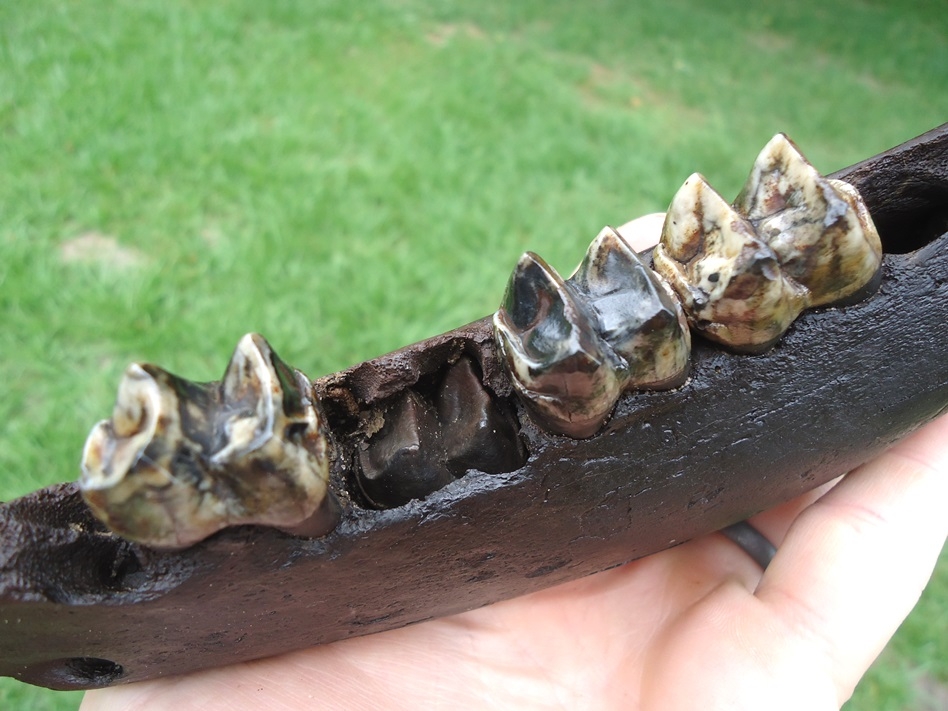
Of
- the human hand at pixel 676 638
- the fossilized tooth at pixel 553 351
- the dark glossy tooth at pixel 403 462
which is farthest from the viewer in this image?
the human hand at pixel 676 638

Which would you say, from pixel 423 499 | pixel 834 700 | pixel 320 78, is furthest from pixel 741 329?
pixel 320 78

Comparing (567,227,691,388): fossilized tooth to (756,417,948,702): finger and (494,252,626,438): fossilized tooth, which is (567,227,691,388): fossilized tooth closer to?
(494,252,626,438): fossilized tooth

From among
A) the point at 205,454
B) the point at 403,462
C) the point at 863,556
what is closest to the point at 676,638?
the point at 863,556

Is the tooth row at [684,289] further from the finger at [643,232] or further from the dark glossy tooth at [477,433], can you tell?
the finger at [643,232]

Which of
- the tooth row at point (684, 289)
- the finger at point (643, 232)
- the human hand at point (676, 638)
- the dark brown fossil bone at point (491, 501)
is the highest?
the tooth row at point (684, 289)

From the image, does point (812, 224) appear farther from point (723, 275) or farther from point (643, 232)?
point (643, 232)

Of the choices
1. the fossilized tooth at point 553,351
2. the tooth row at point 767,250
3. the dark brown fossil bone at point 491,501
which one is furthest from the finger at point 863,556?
the fossilized tooth at point 553,351

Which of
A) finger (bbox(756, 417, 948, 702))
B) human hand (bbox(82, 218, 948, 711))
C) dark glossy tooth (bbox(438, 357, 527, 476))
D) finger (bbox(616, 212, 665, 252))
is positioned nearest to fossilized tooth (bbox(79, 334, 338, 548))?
dark glossy tooth (bbox(438, 357, 527, 476))

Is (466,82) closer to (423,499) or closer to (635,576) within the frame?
(635,576)
